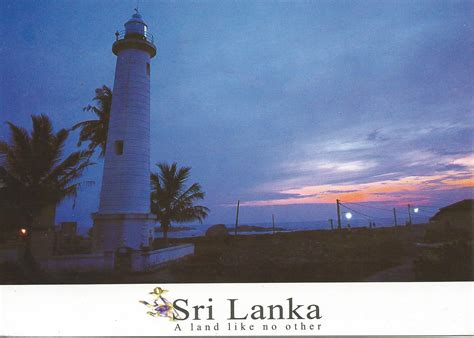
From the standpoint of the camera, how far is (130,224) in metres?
6.89

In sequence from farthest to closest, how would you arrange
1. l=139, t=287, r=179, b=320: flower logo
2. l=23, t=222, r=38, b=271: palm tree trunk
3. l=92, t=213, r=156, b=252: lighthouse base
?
l=92, t=213, r=156, b=252: lighthouse base
l=23, t=222, r=38, b=271: palm tree trunk
l=139, t=287, r=179, b=320: flower logo

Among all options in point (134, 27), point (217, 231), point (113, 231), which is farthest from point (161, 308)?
point (217, 231)

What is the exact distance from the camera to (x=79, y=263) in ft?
18.6

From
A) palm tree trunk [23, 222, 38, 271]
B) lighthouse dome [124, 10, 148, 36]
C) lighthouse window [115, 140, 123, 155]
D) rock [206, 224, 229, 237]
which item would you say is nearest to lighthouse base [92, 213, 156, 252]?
palm tree trunk [23, 222, 38, 271]

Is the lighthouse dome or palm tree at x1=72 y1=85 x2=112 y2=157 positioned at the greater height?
the lighthouse dome

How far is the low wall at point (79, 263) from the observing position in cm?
553

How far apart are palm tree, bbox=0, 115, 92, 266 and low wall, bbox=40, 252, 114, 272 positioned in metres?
0.36

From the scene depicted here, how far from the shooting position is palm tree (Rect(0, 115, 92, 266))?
5809mm

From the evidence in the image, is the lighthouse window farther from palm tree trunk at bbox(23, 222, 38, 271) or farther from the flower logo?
the flower logo

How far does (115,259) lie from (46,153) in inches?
107

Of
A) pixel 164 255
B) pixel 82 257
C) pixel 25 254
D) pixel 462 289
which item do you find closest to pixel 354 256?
pixel 462 289

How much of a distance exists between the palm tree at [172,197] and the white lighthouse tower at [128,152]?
134 inches

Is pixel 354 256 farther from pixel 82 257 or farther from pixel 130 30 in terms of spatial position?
pixel 130 30

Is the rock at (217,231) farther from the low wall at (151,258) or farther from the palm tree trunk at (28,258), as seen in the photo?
the palm tree trunk at (28,258)
